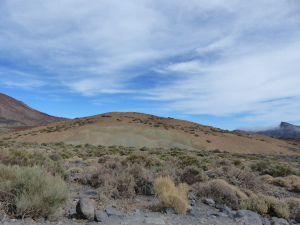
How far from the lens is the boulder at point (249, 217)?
5.14 m

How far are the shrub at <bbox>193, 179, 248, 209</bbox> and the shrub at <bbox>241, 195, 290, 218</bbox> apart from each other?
1.14 ft

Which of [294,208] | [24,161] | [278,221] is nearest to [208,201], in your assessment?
[278,221]

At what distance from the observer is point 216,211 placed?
5.93 metres

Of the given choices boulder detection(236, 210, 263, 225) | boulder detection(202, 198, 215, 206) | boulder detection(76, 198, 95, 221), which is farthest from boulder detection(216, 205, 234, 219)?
boulder detection(76, 198, 95, 221)

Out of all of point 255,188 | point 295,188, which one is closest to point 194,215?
point 255,188

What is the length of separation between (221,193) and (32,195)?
5.38 metres

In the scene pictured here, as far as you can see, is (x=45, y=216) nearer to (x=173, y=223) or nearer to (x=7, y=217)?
(x=7, y=217)

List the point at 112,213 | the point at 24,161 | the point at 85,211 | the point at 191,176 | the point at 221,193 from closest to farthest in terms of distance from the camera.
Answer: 1. the point at 85,211
2. the point at 112,213
3. the point at 221,193
4. the point at 191,176
5. the point at 24,161

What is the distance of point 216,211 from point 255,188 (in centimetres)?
312

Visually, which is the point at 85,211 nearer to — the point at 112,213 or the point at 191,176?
the point at 112,213

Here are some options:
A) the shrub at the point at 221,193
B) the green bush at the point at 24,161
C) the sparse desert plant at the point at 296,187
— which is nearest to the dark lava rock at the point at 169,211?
the shrub at the point at 221,193

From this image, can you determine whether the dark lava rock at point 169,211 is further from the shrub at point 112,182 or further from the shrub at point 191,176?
the shrub at point 191,176

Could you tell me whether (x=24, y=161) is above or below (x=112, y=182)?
above

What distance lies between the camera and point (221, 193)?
6816 millimetres
